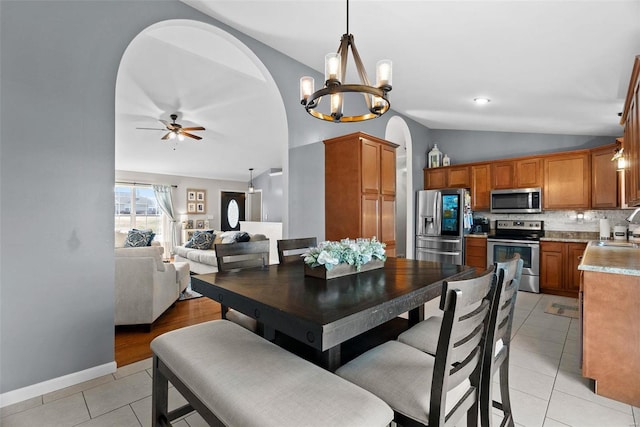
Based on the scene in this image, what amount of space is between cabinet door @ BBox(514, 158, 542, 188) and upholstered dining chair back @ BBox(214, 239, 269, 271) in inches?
174

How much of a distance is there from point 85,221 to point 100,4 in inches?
59.7

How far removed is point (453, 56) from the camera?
296 cm

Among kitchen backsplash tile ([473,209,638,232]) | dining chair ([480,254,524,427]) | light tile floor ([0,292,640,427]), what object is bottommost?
light tile floor ([0,292,640,427])

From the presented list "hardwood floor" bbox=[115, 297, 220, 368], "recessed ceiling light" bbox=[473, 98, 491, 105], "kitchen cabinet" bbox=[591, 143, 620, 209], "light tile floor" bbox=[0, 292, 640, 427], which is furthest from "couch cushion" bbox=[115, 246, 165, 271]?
"kitchen cabinet" bbox=[591, 143, 620, 209]

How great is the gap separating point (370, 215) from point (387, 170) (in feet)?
2.24

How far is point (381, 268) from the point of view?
200 cm

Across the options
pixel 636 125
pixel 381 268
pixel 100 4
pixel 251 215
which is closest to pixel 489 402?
pixel 381 268

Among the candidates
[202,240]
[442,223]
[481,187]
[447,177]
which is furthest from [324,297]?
[202,240]

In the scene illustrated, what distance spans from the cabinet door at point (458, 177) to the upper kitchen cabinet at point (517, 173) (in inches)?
15.7

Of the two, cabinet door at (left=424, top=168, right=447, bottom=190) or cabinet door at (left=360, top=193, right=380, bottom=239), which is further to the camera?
cabinet door at (left=424, top=168, right=447, bottom=190)

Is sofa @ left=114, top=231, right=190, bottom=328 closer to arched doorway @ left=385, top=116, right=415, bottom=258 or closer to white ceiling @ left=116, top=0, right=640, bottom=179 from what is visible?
white ceiling @ left=116, top=0, right=640, bottom=179

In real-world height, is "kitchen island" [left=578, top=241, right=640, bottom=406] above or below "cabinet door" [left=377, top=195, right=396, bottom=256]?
below

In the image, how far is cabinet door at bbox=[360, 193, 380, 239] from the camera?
10.8 feet

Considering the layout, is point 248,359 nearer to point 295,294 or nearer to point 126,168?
point 295,294
